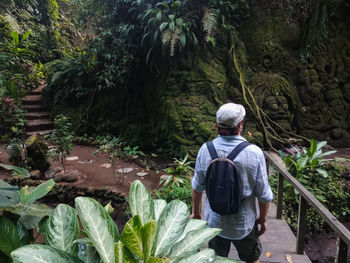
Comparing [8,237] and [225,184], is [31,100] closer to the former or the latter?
[225,184]

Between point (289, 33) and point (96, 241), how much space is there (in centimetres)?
667

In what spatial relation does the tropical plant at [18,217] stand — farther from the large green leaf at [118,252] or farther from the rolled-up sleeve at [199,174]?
the rolled-up sleeve at [199,174]

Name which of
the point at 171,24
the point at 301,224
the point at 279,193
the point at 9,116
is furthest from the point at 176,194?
the point at 9,116

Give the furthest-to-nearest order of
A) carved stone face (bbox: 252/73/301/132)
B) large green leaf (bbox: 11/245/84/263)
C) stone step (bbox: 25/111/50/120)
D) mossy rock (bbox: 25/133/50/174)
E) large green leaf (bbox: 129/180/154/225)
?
stone step (bbox: 25/111/50/120)
carved stone face (bbox: 252/73/301/132)
mossy rock (bbox: 25/133/50/174)
large green leaf (bbox: 129/180/154/225)
large green leaf (bbox: 11/245/84/263)

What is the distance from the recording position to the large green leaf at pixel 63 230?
2.37 feet

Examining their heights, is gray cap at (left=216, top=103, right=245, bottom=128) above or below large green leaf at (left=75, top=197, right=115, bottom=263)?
above

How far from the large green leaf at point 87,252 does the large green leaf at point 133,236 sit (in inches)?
4.2

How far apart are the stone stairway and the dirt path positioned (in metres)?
1.18

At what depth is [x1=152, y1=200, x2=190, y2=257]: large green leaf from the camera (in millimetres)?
743

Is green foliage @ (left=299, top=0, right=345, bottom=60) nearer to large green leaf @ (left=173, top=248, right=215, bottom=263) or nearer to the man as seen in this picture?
the man

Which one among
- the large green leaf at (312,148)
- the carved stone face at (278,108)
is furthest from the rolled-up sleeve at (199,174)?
the carved stone face at (278,108)

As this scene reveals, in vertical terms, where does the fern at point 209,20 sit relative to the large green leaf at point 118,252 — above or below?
above

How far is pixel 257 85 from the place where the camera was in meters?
5.86

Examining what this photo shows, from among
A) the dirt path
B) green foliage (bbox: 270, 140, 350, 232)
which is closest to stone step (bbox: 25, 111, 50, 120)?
the dirt path
